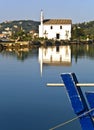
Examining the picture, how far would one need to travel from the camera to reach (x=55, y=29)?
1668 inches

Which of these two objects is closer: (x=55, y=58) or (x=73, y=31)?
(x=55, y=58)

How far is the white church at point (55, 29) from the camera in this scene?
41781mm

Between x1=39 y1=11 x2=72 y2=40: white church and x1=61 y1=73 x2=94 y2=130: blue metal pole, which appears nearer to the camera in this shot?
x1=61 y1=73 x2=94 y2=130: blue metal pole

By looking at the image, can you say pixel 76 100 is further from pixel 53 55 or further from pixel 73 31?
pixel 73 31

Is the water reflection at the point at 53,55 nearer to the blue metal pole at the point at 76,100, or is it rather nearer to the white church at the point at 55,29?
the white church at the point at 55,29

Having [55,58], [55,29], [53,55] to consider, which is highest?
[55,29]

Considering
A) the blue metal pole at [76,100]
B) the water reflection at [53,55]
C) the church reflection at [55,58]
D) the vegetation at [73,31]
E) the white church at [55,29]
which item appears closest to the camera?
the blue metal pole at [76,100]

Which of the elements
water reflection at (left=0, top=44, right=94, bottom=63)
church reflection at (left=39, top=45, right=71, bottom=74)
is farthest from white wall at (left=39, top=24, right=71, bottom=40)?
church reflection at (left=39, top=45, right=71, bottom=74)

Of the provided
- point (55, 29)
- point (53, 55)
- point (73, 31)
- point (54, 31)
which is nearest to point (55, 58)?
point (53, 55)

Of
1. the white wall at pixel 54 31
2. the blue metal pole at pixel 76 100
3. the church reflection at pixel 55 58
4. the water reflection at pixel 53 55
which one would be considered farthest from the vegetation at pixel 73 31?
the blue metal pole at pixel 76 100

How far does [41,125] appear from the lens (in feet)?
18.7

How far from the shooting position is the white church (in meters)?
41.8

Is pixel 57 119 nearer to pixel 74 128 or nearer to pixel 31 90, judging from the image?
pixel 74 128

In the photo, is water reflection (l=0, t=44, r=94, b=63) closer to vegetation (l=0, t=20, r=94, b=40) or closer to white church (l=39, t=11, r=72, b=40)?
vegetation (l=0, t=20, r=94, b=40)
